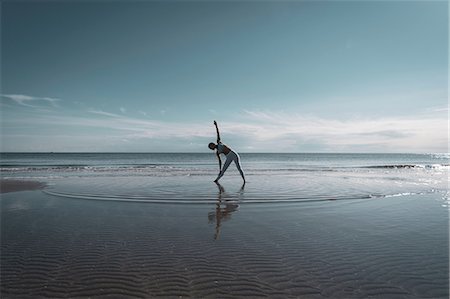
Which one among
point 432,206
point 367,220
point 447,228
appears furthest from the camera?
point 432,206

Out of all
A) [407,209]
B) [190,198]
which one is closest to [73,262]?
[190,198]

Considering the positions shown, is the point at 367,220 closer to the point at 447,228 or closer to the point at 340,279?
the point at 447,228

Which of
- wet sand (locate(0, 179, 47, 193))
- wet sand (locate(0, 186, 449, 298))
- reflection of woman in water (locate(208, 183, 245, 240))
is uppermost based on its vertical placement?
wet sand (locate(0, 179, 47, 193))

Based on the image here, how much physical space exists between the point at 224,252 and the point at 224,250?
0.11m

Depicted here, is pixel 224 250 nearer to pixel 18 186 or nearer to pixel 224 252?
pixel 224 252

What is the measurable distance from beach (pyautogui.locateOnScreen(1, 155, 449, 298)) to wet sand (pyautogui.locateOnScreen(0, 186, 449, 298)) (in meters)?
0.02

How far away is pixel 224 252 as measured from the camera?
553 cm

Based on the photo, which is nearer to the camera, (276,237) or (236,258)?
(236,258)

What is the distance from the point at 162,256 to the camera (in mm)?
5316

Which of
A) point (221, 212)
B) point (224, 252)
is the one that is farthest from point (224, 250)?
point (221, 212)

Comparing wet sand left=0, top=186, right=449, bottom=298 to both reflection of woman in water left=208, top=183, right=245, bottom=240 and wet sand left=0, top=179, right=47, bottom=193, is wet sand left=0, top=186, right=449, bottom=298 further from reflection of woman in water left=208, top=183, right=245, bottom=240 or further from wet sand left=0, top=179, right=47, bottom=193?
wet sand left=0, top=179, right=47, bottom=193

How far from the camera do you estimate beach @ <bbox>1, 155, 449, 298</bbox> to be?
13.6 ft

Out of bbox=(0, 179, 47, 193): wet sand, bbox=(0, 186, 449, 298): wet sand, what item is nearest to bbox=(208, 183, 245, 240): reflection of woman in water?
bbox=(0, 186, 449, 298): wet sand

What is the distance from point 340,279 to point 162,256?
115 inches
